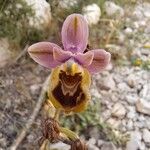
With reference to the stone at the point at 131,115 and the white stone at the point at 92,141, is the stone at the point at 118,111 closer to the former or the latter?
the stone at the point at 131,115

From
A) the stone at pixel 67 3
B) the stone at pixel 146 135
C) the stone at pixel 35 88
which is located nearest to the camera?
the stone at pixel 146 135

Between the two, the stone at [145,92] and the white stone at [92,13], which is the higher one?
the white stone at [92,13]

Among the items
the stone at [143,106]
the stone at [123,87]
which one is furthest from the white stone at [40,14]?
the stone at [143,106]

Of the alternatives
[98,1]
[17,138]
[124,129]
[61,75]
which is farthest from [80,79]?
[98,1]

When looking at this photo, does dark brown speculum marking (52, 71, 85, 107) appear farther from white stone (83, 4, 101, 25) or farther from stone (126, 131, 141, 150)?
white stone (83, 4, 101, 25)

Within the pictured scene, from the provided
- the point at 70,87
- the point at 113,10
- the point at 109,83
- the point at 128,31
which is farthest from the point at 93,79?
the point at 70,87

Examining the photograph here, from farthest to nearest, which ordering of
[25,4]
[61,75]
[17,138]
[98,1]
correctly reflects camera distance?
[98,1] → [25,4] → [17,138] → [61,75]

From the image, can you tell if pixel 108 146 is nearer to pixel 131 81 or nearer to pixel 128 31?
pixel 131 81

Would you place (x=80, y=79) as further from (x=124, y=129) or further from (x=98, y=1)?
(x=98, y=1)

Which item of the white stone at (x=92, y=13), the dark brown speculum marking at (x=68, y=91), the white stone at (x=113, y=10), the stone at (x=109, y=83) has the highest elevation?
the dark brown speculum marking at (x=68, y=91)
